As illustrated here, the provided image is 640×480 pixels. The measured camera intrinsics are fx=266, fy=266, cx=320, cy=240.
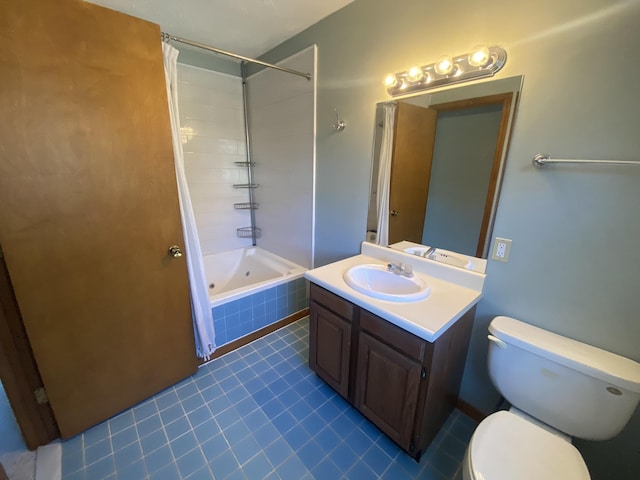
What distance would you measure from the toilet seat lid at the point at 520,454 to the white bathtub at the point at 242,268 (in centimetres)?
189

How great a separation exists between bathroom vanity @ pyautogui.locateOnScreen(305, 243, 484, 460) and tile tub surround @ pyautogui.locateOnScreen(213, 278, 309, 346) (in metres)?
0.68

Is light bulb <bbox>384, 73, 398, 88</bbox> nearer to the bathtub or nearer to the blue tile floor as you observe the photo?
the bathtub

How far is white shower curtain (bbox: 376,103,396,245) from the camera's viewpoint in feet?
5.53

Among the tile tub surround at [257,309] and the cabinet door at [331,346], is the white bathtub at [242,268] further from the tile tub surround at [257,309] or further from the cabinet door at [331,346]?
the cabinet door at [331,346]

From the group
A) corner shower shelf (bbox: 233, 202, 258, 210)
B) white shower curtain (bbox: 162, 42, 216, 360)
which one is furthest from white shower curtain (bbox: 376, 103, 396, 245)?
corner shower shelf (bbox: 233, 202, 258, 210)

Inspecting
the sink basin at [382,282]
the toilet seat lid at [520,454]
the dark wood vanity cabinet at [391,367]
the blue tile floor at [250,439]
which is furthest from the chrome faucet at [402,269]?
the blue tile floor at [250,439]

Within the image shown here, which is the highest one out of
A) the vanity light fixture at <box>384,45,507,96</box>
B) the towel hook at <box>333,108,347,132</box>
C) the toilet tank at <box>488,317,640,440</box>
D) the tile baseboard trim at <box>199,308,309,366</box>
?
the vanity light fixture at <box>384,45,507,96</box>

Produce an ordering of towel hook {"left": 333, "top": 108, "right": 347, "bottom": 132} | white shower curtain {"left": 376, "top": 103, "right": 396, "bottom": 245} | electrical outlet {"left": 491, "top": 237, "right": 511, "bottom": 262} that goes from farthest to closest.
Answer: towel hook {"left": 333, "top": 108, "right": 347, "bottom": 132} < white shower curtain {"left": 376, "top": 103, "right": 396, "bottom": 245} < electrical outlet {"left": 491, "top": 237, "right": 511, "bottom": 262}

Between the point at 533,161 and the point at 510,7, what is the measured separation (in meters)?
0.67

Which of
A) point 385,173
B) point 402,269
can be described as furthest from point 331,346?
point 385,173

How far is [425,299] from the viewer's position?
1318mm

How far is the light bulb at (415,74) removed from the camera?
1.44 m

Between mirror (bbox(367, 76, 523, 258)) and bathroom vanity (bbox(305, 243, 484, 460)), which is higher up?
mirror (bbox(367, 76, 523, 258))

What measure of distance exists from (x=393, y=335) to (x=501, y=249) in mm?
695
